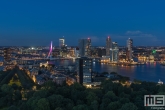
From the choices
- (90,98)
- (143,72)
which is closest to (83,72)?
(90,98)

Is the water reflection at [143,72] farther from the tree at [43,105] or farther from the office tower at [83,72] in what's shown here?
the tree at [43,105]

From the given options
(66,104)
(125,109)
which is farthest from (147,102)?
(66,104)

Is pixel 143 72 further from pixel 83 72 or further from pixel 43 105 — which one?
pixel 43 105

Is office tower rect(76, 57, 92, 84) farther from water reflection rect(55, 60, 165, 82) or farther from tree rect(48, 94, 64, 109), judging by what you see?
tree rect(48, 94, 64, 109)

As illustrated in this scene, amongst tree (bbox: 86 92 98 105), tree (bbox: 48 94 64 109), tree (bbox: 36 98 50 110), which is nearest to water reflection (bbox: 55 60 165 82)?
tree (bbox: 86 92 98 105)

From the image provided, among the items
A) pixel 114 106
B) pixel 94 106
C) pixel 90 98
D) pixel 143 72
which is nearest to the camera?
pixel 114 106

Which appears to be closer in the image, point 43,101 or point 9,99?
point 43,101

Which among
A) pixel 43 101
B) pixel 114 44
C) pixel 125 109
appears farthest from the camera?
pixel 114 44

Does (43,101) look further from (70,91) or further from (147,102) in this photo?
(147,102)

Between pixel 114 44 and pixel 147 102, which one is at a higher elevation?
pixel 114 44

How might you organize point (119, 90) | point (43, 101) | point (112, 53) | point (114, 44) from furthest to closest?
point (114, 44), point (112, 53), point (119, 90), point (43, 101)

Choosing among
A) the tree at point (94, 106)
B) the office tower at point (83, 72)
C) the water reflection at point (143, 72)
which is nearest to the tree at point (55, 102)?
the tree at point (94, 106)
